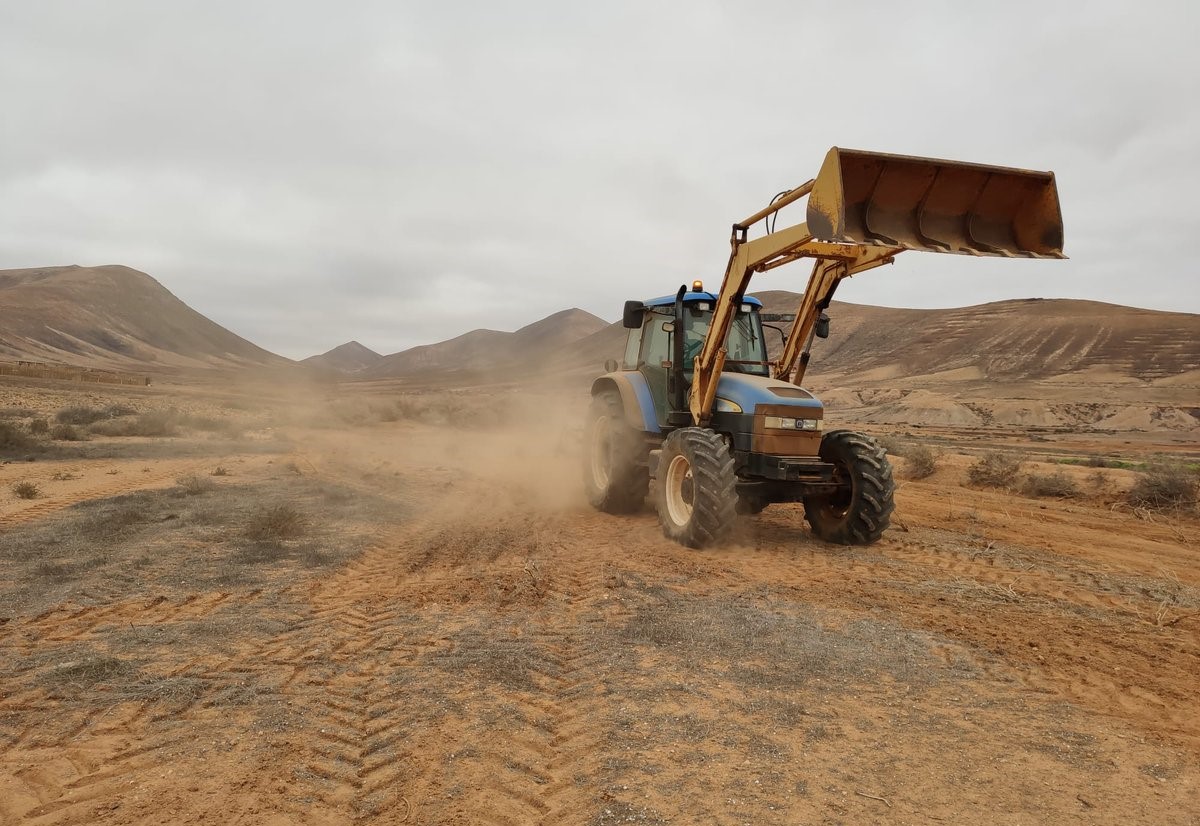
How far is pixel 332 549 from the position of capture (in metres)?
6.68

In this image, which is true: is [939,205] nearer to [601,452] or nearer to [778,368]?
[778,368]

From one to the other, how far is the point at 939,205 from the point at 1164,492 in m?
7.86

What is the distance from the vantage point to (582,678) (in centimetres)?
379

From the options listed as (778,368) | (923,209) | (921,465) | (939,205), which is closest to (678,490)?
(778,368)

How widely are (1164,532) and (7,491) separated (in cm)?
1540

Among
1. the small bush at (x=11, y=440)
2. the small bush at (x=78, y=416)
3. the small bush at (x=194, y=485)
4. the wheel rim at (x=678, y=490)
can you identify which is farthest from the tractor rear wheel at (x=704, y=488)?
the small bush at (x=78, y=416)

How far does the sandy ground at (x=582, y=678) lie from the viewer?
108 inches

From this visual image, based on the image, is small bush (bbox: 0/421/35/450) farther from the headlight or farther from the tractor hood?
the headlight

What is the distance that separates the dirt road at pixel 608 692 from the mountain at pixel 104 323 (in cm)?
9013

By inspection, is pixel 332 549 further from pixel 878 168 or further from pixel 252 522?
pixel 878 168

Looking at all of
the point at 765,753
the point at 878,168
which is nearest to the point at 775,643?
the point at 765,753

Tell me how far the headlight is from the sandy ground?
1.28m

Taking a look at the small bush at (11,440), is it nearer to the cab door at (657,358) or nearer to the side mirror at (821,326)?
the cab door at (657,358)

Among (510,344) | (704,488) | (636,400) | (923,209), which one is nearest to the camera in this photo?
(923,209)
